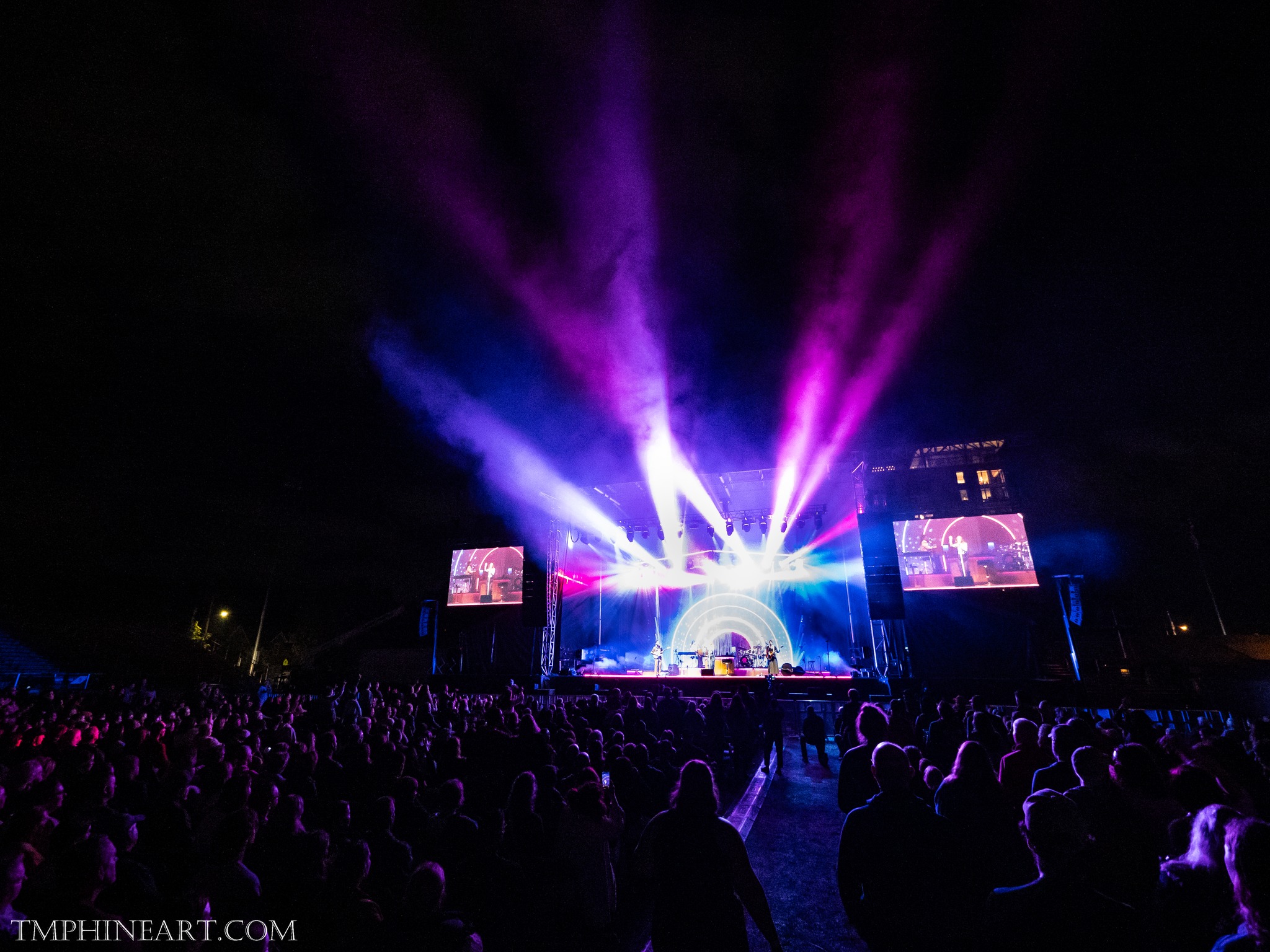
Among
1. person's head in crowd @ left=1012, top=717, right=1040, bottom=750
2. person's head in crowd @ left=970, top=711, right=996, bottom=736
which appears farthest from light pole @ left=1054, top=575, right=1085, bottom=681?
person's head in crowd @ left=1012, top=717, right=1040, bottom=750

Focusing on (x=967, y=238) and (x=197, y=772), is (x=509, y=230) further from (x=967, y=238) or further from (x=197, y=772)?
(x=197, y=772)

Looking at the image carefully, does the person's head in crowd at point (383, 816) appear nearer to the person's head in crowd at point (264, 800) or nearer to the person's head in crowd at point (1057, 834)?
the person's head in crowd at point (264, 800)

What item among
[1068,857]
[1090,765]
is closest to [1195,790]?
[1090,765]

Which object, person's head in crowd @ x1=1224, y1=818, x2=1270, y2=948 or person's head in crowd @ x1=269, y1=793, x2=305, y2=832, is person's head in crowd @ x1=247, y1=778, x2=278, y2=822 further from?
person's head in crowd @ x1=1224, y1=818, x2=1270, y2=948

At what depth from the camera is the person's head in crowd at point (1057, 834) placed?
7.00ft

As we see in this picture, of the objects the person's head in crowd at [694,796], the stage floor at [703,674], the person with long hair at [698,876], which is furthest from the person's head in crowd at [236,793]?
the stage floor at [703,674]

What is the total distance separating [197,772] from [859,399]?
11290mm

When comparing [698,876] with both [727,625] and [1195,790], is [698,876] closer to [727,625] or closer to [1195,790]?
[1195,790]

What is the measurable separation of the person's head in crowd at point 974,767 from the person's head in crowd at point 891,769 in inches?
45.6

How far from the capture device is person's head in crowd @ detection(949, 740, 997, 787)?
11.3ft

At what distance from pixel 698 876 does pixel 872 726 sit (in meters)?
3.14

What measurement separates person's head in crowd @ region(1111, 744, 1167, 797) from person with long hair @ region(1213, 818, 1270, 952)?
1513mm

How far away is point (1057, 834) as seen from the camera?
214cm

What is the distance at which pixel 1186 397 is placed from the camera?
386 inches
